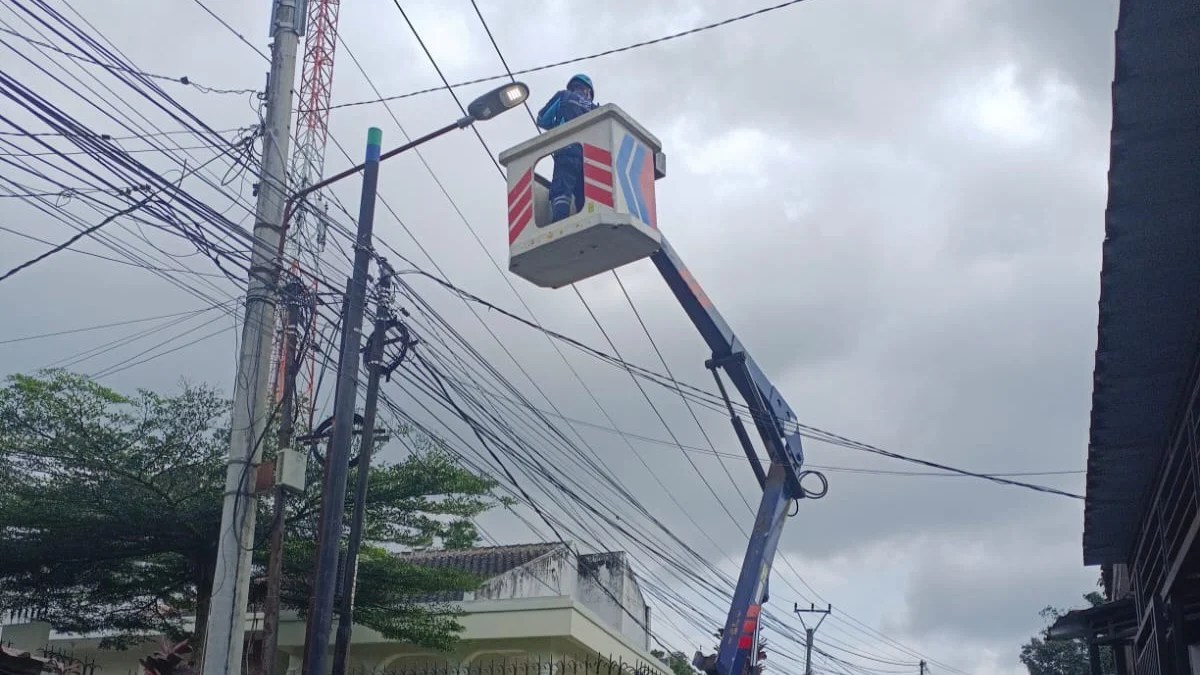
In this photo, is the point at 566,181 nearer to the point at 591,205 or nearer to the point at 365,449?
the point at 591,205

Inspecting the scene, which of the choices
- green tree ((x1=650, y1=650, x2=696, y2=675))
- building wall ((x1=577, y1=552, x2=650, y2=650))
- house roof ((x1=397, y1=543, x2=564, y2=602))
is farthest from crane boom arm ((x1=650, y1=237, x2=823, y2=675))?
green tree ((x1=650, y1=650, x2=696, y2=675))

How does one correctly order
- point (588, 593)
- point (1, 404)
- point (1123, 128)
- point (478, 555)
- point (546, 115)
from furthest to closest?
point (588, 593) < point (478, 555) < point (1, 404) < point (546, 115) < point (1123, 128)

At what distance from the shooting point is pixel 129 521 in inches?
712

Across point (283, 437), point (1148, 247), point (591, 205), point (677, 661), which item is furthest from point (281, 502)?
point (677, 661)

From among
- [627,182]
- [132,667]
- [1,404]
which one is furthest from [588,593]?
[627,182]

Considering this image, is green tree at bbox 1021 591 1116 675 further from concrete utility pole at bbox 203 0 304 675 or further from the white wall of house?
concrete utility pole at bbox 203 0 304 675

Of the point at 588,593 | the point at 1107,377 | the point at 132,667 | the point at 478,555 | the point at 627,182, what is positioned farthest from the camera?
the point at 588,593

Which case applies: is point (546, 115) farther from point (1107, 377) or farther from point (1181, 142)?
point (1181, 142)

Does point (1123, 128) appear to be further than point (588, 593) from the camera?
No

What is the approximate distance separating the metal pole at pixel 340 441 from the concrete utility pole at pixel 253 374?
759mm

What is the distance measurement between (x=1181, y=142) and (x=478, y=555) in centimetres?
2514

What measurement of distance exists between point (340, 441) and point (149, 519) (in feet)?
27.9

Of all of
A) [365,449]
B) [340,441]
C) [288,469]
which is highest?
[365,449]

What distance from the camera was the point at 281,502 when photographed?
48.7 feet
